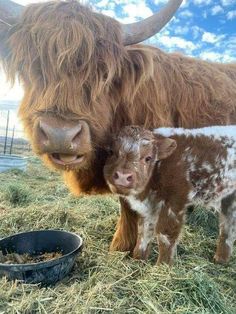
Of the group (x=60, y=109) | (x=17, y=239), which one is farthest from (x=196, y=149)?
(x=17, y=239)

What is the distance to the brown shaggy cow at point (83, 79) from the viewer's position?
9.06 feet

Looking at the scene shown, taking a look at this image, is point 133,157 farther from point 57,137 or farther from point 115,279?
point 115,279

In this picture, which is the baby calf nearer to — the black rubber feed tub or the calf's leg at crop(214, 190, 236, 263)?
the calf's leg at crop(214, 190, 236, 263)

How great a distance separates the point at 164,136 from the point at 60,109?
1048mm

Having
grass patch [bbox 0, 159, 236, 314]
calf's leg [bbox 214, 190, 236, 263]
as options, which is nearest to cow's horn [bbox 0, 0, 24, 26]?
grass patch [bbox 0, 159, 236, 314]

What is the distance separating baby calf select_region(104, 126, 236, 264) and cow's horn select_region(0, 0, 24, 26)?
1.19 metres

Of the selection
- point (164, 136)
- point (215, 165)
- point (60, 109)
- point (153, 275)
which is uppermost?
point (60, 109)

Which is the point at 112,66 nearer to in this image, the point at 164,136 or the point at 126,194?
the point at 164,136

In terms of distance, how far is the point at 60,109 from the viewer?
8.98 feet

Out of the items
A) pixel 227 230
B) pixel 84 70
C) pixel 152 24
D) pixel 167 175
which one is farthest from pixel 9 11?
pixel 227 230

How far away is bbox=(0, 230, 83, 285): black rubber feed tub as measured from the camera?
298 centimetres

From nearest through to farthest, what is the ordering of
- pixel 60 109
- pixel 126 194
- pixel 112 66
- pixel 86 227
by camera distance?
1. pixel 60 109
2. pixel 112 66
3. pixel 126 194
4. pixel 86 227

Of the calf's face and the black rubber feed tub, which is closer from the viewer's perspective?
the black rubber feed tub

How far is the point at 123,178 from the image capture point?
3076 millimetres
